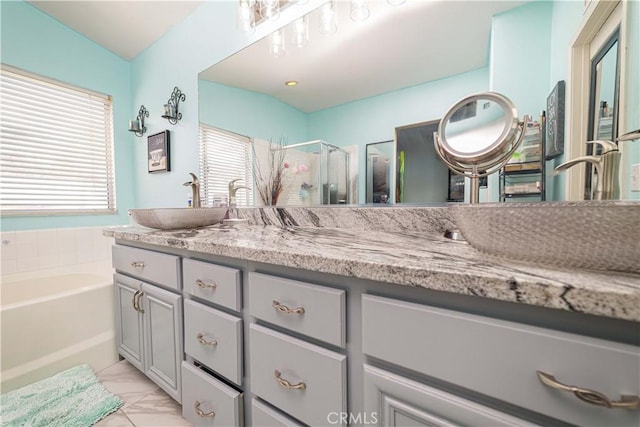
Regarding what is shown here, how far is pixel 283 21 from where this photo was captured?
145cm

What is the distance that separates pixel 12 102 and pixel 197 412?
103 inches

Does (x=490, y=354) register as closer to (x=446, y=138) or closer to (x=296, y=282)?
(x=296, y=282)

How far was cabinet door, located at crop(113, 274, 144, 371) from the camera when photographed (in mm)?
1166

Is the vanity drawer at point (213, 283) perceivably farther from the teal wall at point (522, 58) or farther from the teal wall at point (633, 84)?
the teal wall at point (633, 84)

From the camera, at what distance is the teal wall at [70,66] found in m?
1.86

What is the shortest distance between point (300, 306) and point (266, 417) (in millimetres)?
356

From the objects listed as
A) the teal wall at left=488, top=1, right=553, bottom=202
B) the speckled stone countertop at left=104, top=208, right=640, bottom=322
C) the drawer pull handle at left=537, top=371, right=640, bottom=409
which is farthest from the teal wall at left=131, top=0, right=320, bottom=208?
the drawer pull handle at left=537, top=371, right=640, bottom=409

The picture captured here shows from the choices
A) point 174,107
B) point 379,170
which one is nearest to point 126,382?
point 379,170

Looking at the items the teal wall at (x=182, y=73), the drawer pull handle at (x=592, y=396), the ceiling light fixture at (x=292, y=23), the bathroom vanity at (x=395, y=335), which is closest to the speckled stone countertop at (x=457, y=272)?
the bathroom vanity at (x=395, y=335)

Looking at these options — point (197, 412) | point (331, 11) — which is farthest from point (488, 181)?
point (197, 412)

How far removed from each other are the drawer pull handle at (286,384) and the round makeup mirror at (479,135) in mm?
696

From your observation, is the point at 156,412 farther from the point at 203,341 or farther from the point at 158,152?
the point at 158,152

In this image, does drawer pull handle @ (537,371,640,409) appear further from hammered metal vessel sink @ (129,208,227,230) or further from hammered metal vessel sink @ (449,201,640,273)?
hammered metal vessel sink @ (129,208,227,230)

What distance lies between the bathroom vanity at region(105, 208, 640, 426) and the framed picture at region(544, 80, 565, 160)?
1.24 feet
